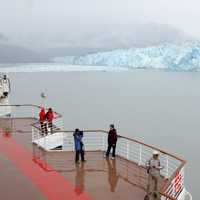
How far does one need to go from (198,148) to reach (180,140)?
3.78m

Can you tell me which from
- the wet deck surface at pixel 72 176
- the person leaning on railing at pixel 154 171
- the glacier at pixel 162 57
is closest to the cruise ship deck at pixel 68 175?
the wet deck surface at pixel 72 176

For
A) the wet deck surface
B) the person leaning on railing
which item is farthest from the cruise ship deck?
the person leaning on railing

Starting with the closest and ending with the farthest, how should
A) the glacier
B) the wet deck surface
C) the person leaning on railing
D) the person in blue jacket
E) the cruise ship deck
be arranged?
the person leaning on railing, the cruise ship deck, the wet deck surface, the person in blue jacket, the glacier

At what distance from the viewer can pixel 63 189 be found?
30.1 feet

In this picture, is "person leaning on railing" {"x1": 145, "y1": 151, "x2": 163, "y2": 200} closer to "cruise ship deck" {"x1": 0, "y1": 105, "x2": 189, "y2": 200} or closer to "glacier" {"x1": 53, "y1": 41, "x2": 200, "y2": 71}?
"cruise ship deck" {"x1": 0, "y1": 105, "x2": 189, "y2": 200}

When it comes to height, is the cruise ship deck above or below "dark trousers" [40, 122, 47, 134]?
below

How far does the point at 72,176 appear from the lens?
10172mm

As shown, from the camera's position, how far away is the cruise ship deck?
8.81 metres

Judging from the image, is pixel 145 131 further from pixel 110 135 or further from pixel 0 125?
pixel 110 135

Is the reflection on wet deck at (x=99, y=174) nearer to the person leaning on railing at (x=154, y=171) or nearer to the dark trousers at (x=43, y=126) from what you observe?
the person leaning on railing at (x=154, y=171)

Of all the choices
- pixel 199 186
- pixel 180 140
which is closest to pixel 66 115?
pixel 180 140

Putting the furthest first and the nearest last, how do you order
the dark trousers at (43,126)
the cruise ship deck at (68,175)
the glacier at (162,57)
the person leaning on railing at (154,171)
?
the glacier at (162,57) → the dark trousers at (43,126) → the cruise ship deck at (68,175) → the person leaning on railing at (154,171)

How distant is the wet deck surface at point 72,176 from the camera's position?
8.99 meters

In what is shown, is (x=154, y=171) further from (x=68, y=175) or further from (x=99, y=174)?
(x=68, y=175)
